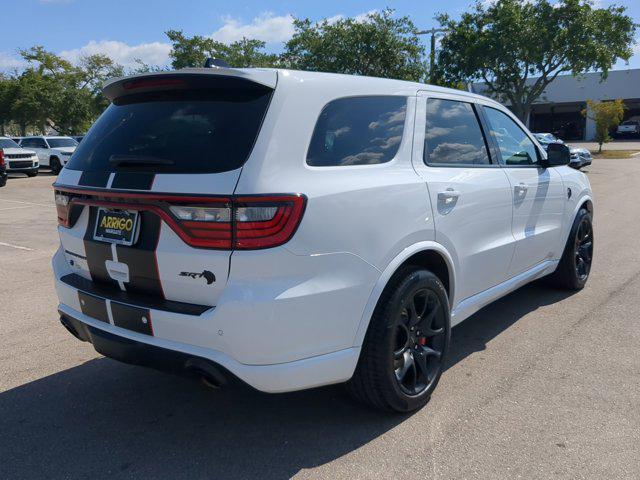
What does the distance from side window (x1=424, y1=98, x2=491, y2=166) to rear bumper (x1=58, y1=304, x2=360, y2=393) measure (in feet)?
4.61

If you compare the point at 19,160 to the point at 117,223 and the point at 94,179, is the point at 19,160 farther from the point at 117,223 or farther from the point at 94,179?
the point at 117,223

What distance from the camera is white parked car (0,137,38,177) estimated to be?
21.5m

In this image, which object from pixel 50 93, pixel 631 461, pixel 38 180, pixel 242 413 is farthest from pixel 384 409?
pixel 50 93

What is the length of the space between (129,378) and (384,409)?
1749mm

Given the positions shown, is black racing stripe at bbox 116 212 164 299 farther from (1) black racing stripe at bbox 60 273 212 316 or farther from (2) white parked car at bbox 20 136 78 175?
(2) white parked car at bbox 20 136 78 175

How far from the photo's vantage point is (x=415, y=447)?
9.70 ft

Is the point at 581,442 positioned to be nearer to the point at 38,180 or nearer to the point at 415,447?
the point at 415,447

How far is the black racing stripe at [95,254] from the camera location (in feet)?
9.53

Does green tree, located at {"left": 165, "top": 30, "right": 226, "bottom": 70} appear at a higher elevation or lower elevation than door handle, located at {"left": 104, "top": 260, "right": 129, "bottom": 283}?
higher

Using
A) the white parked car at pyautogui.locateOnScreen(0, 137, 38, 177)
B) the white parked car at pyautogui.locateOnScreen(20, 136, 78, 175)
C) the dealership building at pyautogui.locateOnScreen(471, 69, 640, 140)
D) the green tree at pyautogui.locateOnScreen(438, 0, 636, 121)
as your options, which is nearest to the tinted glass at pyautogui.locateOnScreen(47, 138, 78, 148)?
the white parked car at pyautogui.locateOnScreen(20, 136, 78, 175)

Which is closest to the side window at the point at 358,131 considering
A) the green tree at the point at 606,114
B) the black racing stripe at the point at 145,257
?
the black racing stripe at the point at 145,257

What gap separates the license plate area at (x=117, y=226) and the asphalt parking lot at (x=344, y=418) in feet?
2.99

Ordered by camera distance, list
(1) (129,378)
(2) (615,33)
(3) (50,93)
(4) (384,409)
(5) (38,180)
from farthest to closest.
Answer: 1. (3) (50,93)
2. (2) (615,33)
3. (5) (38,180)
4. (1) (129,378)
5. (4) (384,409)

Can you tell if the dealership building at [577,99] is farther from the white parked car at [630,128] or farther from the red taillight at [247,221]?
the red taillight at [247,221]
